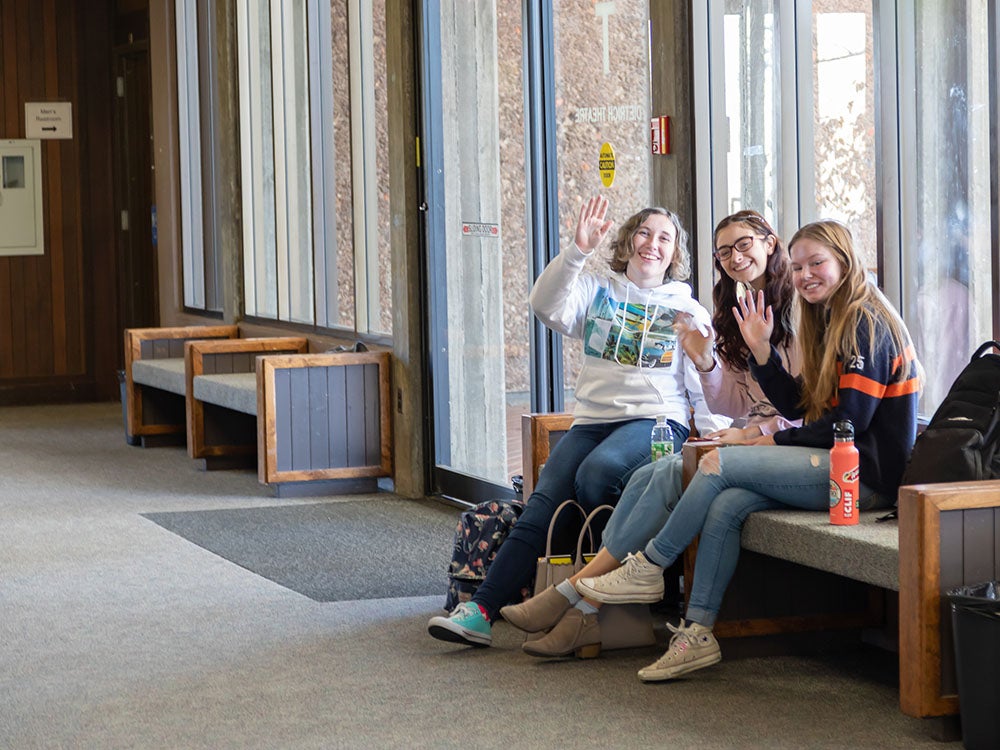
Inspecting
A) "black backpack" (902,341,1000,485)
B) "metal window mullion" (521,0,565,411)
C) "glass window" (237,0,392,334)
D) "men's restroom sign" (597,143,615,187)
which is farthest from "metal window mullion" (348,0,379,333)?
"black backpack" (902,341,1000,485)

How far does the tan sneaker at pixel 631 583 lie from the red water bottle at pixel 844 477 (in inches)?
21.0

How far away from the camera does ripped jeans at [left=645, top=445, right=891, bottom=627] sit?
12.6 feet

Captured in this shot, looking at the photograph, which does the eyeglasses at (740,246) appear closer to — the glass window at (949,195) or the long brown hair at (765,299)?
the long brown hair at (765,299)

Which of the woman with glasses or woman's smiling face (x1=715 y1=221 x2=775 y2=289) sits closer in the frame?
the woman with glasses

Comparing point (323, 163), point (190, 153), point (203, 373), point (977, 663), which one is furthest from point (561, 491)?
point (190, 153)

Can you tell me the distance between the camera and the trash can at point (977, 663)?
3207 mm

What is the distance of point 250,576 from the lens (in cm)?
541

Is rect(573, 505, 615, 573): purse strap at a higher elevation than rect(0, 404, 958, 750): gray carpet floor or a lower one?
higher

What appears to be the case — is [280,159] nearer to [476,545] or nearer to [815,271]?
[476,545]

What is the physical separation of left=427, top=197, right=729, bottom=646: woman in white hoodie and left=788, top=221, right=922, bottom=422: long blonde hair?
26.2 inches

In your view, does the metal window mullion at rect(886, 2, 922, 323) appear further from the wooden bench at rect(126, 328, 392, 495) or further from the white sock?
the wooden bench at rect(126, 328, 392, 495)

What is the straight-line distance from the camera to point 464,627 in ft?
13.9

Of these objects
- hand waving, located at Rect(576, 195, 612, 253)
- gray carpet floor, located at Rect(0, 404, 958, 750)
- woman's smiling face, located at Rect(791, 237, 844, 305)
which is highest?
hand waving, located at Rect(576, 195, 612, 253)

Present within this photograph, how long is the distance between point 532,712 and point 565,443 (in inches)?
43.6
